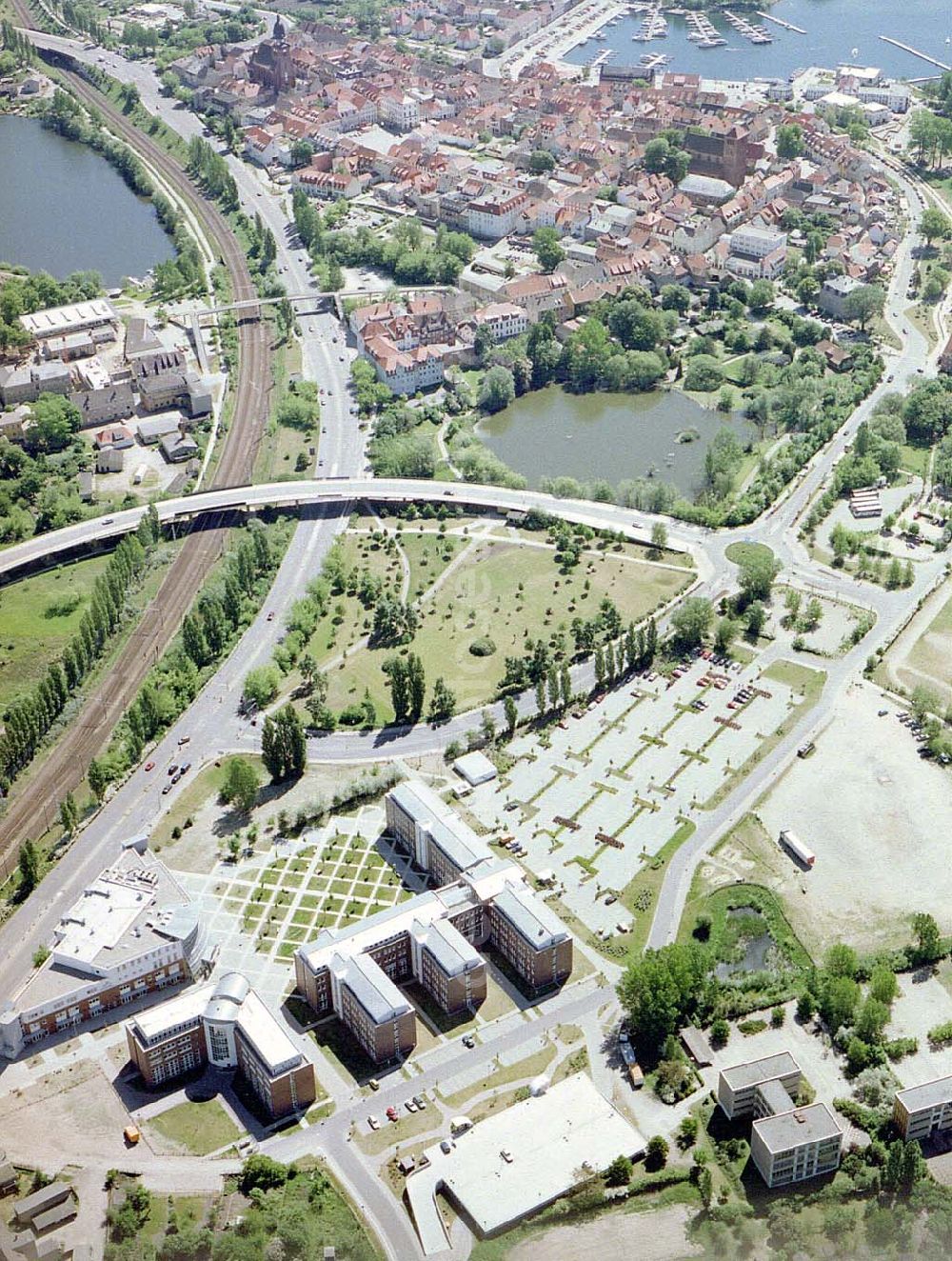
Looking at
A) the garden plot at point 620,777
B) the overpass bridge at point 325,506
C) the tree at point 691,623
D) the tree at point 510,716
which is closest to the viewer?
the garden plot at point 620,777

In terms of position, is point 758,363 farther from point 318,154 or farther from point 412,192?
point 318,154

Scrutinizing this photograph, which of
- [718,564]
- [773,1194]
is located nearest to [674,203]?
[718,564]

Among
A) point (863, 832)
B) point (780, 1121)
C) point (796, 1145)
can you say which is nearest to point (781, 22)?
point (863, 832)

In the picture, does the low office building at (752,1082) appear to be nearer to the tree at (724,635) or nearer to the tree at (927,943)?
the tree at (927,943)

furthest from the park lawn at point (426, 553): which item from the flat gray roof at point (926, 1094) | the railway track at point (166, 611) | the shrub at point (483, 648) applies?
the flat gray roof at point (926, 1094)

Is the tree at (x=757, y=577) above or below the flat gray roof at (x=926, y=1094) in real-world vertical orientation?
above

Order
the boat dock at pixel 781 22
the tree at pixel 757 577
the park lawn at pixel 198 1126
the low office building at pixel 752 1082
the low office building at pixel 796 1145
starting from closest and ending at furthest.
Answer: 1. the low office building at pixel 796 1145
2. the park lawn at pixel 198 1126
3. the low office building at pixel 752 1082
4. the tree at pixel 757 577
5. the boat dock at pixel 781 22

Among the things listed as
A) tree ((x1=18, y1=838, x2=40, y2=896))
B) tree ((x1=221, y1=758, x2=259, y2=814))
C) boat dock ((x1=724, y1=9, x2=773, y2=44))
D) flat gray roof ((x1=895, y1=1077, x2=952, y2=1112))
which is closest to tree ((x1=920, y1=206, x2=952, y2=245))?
boat dock ((x1=724, y1=9, x2=773, y2=44))

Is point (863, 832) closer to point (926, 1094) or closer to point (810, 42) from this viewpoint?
point (926, 1094)
